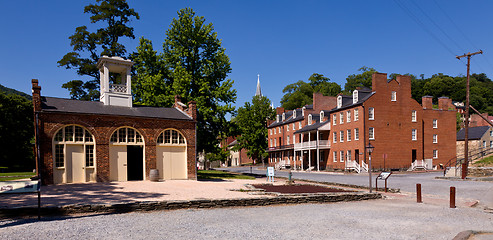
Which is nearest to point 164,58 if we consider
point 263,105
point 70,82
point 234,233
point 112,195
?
point 70,82

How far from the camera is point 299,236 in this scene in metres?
8.42

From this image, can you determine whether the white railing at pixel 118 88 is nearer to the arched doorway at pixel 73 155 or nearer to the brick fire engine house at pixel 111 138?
the brick fire engine house at pixel 111 138

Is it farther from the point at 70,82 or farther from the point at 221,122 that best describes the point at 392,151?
the point at 70,82

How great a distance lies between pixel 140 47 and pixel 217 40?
7092mm

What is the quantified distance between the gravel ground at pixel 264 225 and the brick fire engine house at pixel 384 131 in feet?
95.7

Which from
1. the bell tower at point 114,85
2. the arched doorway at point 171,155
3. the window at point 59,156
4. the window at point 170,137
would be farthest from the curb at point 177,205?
the bell tower at point 114,85

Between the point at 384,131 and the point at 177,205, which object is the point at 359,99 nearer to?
the point at 384,131

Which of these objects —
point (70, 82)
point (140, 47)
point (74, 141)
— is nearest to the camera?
point (74, 141)

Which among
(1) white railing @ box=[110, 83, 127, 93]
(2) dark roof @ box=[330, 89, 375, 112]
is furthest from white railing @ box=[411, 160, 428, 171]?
(1) white railing @ box=[110, 83, 127, 93]

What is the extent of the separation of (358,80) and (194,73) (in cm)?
6556

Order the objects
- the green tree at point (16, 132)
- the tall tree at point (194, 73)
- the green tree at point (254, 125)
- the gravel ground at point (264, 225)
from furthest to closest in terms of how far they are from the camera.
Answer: the green tree at point (254, 125)
the green tree at point (16, 132)
the tall tree at point (194, 73)
the gravel ground at point (264, 225)

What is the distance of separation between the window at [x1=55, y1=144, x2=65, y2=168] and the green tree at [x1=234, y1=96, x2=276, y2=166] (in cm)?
4352

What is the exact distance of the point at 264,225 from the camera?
9836 millimetres

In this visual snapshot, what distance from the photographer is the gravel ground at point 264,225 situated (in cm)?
850
